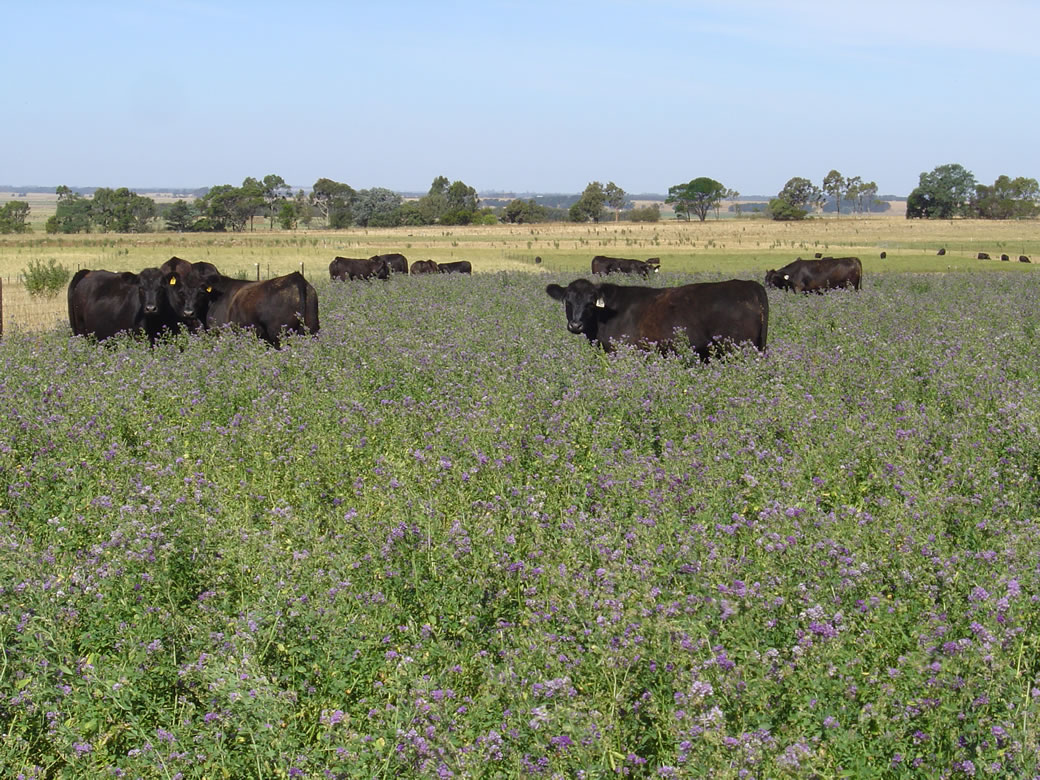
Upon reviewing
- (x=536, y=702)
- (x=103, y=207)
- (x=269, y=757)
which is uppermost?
(x=103, y=207)

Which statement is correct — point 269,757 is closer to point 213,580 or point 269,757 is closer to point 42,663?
point 42,663

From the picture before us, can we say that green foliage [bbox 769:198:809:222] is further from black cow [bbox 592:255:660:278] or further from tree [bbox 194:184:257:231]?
black cow [bbox 592:255:660:278]

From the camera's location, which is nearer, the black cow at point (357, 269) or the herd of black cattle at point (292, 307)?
the herd of black cattle at point (292, 307)

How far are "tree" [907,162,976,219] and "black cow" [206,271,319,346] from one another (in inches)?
5173

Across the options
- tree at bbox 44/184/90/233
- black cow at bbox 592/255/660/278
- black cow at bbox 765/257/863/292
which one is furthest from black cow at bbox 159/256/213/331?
tree at bbox 44/184/90/233

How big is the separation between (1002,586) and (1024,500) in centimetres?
214

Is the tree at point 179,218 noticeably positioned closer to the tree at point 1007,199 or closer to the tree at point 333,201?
the tree at point 333,201

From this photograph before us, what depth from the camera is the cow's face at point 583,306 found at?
13.2 metres

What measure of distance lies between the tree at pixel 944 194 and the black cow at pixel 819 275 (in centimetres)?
11525

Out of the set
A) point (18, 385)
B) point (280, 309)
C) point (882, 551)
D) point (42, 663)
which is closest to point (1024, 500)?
point (882, 551)

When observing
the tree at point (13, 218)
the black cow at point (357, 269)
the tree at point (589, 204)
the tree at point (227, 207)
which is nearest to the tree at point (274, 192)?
the tree at point (227, 207)

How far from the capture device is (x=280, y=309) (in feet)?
48.2

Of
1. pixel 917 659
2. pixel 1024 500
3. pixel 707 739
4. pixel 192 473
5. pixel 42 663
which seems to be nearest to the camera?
pixel 707 739

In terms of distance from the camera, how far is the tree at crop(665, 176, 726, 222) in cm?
15725
